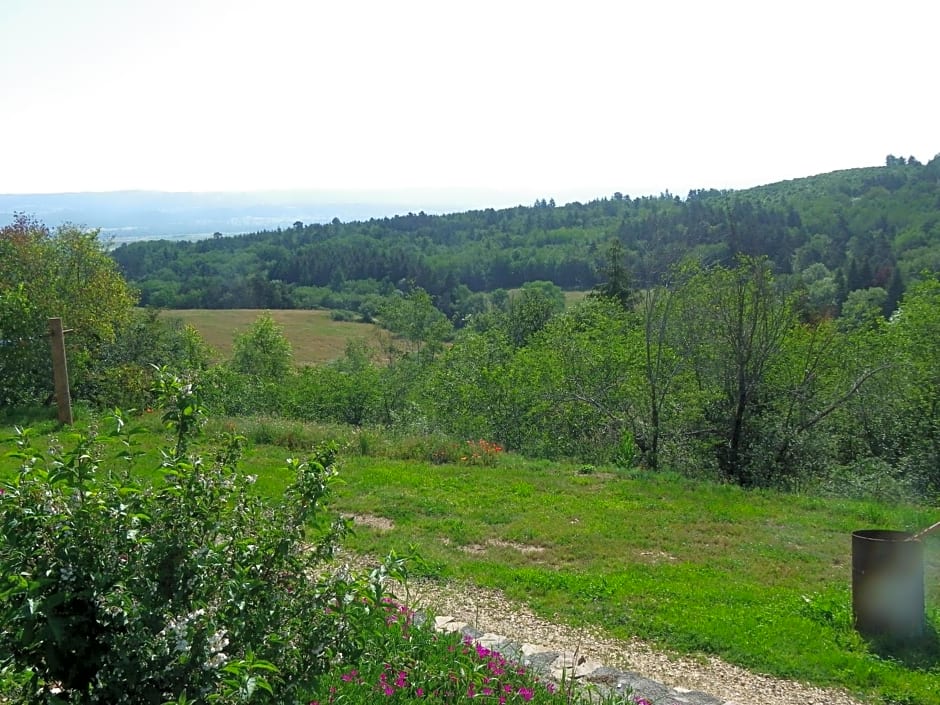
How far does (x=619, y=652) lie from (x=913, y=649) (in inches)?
101

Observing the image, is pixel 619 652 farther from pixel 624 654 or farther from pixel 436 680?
pixel 436 680

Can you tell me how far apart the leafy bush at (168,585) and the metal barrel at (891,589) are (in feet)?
17.7

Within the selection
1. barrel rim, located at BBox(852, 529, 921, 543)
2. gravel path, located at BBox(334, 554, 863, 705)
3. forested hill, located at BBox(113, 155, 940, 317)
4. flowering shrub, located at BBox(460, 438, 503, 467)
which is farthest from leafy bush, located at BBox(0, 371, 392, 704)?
forested hill, located at BBox(113, 155, 940, 317)

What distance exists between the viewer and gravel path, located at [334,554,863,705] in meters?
5.69

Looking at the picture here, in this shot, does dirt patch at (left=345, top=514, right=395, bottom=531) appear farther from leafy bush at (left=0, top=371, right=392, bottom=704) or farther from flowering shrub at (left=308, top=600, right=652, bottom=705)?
leafy bush at (left=0, top=371, right=392, bottom=704)

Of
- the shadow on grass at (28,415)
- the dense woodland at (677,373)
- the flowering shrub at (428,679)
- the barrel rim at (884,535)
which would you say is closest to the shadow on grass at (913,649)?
the barrel rim at (884,535)

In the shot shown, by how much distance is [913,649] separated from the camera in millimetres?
6352

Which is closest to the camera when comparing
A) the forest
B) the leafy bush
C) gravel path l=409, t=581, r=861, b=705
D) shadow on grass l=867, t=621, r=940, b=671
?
the leafy bush

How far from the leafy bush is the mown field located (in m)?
67.4

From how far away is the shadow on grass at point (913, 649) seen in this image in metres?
6.12

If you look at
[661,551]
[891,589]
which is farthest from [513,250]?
[891,589]

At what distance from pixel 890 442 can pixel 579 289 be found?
8641 centimetres

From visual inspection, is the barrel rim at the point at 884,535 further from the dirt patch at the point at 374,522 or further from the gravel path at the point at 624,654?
the dirt patch at the point at 374,522

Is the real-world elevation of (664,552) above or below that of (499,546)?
below
